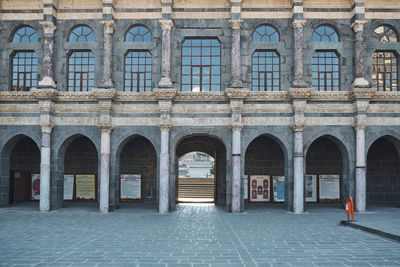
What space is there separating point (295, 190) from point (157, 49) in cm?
1035

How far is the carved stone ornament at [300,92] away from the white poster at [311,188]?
5357 millimetres

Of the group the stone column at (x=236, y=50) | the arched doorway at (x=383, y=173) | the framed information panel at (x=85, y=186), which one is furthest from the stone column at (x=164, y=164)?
the arched doorway at (x=383, y=173)

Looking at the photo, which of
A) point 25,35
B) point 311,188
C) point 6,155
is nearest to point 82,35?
point 25,35

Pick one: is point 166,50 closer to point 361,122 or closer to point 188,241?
point 361,122

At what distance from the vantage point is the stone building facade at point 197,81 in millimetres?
19297

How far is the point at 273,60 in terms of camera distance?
67.3 feet

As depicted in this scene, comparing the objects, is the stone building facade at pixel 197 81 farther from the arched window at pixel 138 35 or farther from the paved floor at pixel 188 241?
the paved floor at pixel 188 241

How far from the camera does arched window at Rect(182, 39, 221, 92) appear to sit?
20438 millimetres

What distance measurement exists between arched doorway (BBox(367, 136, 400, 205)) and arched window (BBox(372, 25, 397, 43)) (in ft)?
19.3

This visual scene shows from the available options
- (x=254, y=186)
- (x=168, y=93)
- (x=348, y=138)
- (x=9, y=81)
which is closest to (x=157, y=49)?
(x=168, y=93)

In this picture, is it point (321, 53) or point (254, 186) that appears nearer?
point (321, 53)

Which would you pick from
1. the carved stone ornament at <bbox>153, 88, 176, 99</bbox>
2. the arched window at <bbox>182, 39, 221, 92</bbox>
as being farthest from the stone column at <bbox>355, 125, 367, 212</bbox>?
the carved stone ornament at <bbox>153, 88, 176, 99</bbox>

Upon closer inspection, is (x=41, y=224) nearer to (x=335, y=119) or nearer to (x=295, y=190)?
(x=295, y=190)

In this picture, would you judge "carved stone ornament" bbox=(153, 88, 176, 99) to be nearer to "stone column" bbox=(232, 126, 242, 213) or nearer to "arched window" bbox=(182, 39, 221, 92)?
"arched window" bbox=(182, 39, 221, 92)
